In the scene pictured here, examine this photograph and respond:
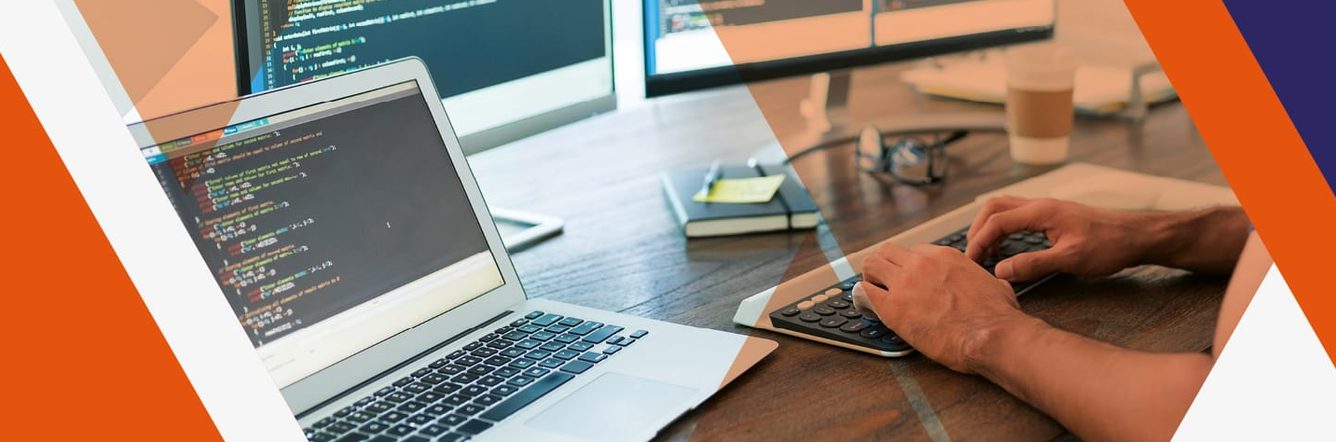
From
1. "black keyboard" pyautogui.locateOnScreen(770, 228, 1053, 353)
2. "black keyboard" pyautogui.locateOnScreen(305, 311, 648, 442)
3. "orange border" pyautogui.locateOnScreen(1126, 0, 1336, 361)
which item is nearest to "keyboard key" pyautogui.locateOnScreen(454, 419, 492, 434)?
"black keyboard" pyautogui.locateOnScreen(305, 311, 648, 442)

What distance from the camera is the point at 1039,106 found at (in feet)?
5.14

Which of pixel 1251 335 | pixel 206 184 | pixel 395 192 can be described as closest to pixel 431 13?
pixel 395 192

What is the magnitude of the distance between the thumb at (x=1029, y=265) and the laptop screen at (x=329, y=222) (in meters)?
0.50

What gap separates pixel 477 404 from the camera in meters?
0.84

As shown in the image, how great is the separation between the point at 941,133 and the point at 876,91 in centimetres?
26

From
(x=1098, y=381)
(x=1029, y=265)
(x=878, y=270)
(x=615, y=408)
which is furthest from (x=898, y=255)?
(x=615, y=408)

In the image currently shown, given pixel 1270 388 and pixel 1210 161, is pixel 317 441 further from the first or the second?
pixel 1210 161

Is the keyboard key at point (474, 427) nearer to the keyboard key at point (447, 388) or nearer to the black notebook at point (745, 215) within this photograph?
the keyboard key at point (447, 388)

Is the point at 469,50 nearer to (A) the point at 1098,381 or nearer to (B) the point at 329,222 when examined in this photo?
(B) the point at 329,222

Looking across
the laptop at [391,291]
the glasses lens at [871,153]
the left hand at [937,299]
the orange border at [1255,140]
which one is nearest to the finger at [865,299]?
the left hand at [937,299]

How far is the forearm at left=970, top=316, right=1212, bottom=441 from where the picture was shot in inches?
32.9

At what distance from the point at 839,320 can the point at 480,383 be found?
0.33 m

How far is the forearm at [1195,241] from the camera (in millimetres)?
1140

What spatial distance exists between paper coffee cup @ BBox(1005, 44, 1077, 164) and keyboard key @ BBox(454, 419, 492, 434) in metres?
1.03
